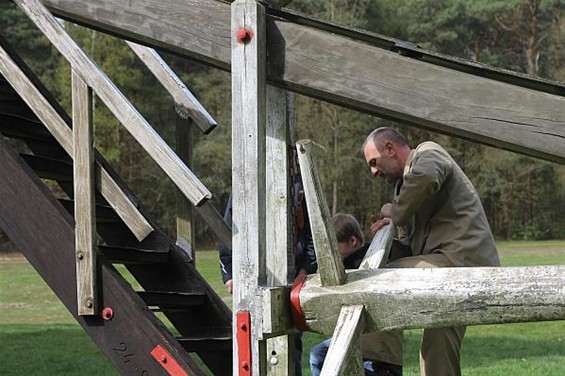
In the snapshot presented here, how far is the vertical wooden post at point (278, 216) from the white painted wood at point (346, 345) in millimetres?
452

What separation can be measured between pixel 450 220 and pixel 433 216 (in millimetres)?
101

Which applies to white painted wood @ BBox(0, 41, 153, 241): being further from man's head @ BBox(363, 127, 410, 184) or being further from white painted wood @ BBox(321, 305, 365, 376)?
white painted wood @ BBox(321, 305, 365, 376)

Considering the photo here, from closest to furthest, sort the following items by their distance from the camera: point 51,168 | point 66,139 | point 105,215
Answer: point 66,139 < point 105,215 < point 51,168

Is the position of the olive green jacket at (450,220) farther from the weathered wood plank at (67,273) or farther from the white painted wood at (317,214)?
the weathered wood plank at (67,273)

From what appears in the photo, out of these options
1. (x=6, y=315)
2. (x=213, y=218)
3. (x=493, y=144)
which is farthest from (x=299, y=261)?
(x=6, y=315)

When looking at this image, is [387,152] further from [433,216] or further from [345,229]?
[345,229]

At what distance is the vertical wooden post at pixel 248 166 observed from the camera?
4.53 m

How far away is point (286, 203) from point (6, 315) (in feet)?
52.0

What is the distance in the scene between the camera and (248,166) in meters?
4.59

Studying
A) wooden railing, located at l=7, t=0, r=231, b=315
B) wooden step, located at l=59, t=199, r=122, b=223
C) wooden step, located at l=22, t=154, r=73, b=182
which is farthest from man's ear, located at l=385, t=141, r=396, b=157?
wooden step, located at l=22, t=154, r=73, b=182

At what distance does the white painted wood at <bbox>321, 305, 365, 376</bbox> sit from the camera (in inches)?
167

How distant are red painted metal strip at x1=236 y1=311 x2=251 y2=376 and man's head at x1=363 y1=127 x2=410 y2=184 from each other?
5.81 ft

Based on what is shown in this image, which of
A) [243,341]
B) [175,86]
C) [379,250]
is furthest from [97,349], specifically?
[243,341]

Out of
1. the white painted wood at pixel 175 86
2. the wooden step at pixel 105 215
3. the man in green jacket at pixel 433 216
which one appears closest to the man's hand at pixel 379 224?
the man in green jacket at pixel 433 216
